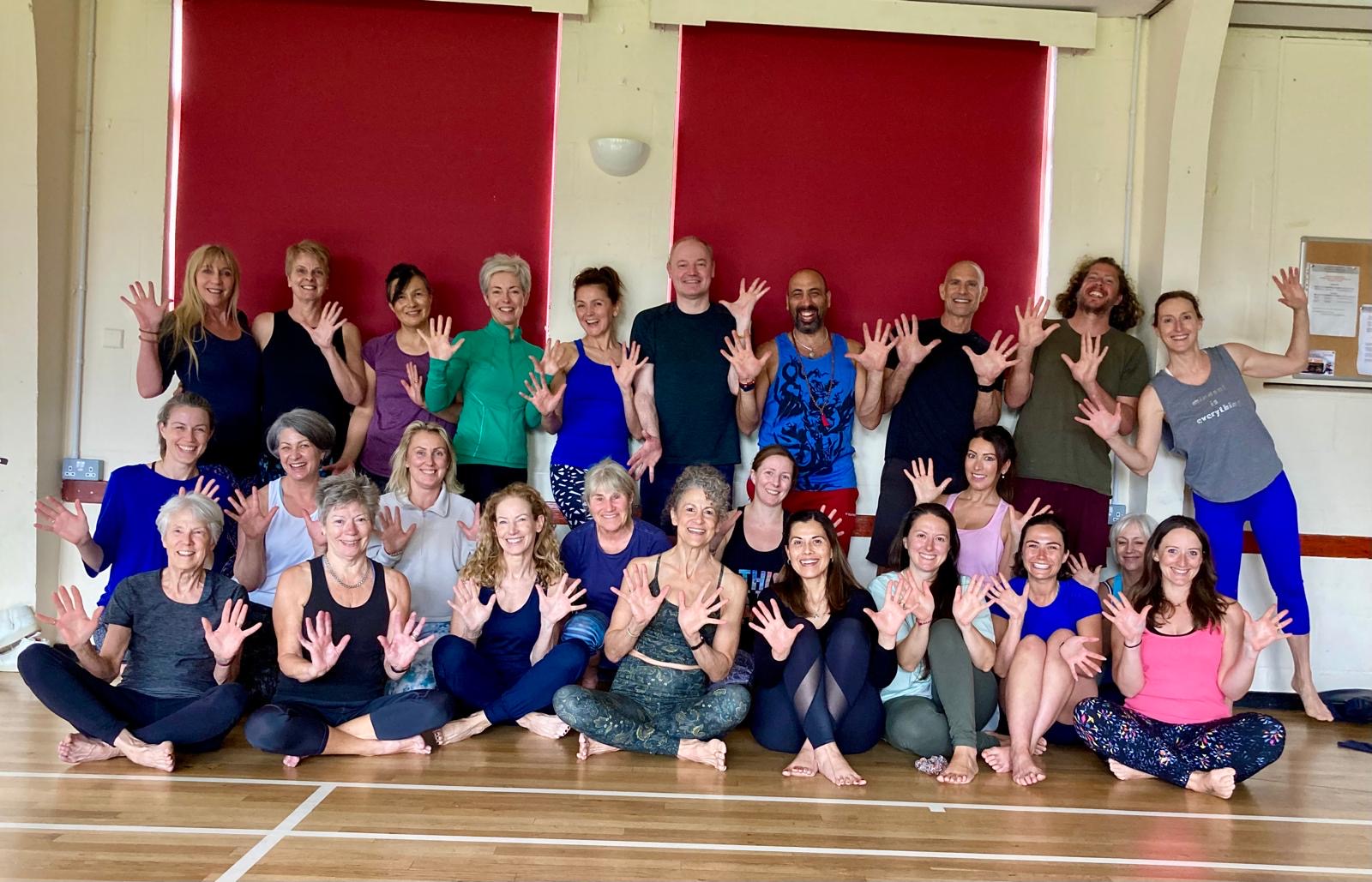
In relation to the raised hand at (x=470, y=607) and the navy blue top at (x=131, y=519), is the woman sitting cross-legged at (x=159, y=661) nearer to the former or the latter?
the navy blue top at (x=131, y=519)

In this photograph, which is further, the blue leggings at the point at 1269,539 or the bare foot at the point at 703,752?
the blue leggings at the point at 1269,539

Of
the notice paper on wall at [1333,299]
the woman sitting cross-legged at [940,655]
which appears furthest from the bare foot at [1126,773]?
the notice paper on wall at [1333,299]

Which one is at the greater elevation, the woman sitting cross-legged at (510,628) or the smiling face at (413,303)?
the smiling face at (413,303)

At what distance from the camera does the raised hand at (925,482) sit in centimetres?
492

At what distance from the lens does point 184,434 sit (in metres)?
4.33

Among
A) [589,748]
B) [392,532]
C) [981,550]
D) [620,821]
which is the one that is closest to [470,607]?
[392,532]

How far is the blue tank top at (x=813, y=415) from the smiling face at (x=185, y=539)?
245 cm

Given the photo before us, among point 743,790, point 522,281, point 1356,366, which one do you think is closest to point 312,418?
Answer: point 522,281

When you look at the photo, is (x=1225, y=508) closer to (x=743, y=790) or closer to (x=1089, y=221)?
(x=1089, y=221)

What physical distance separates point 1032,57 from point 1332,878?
405cm

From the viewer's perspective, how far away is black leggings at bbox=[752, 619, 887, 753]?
3.84 metres

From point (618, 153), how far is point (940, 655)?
2782mm

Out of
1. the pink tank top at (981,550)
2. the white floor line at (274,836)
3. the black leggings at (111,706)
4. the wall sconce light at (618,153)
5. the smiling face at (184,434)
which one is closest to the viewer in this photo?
the white floor line at (274,836)

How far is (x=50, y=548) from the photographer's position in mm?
5301
